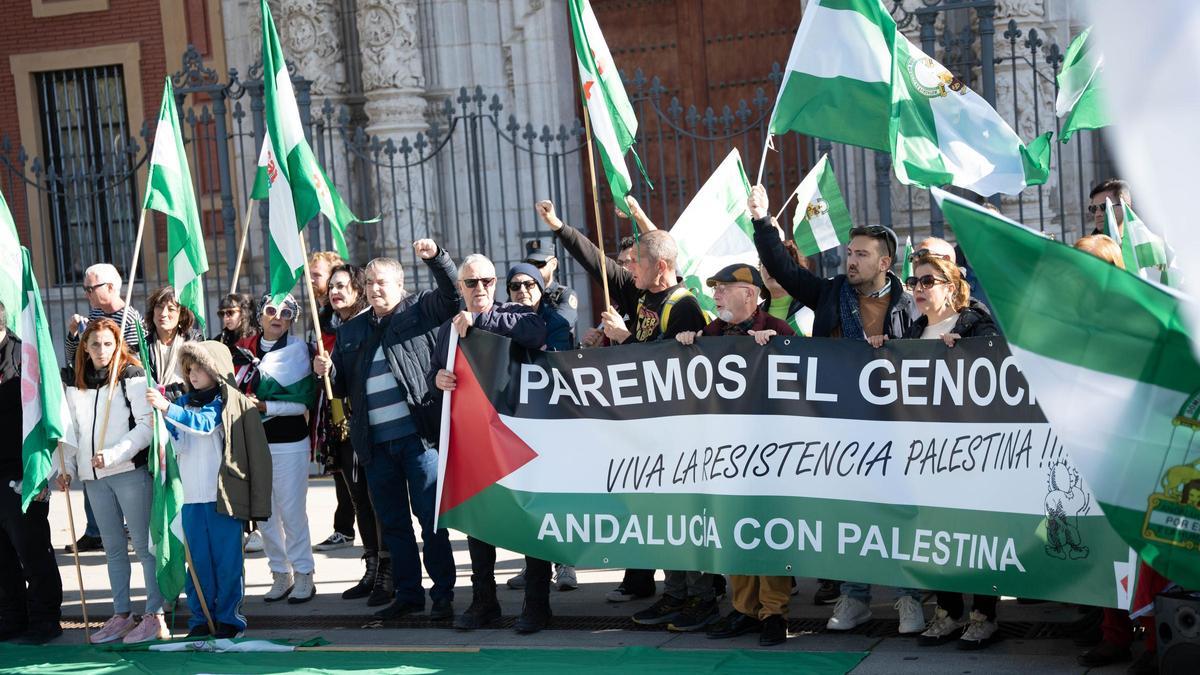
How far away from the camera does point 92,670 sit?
7.15 m

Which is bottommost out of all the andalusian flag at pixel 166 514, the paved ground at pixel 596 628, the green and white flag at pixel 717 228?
the paved ground at pixel 596 628

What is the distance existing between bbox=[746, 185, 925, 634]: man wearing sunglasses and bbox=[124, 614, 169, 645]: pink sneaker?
136 inches

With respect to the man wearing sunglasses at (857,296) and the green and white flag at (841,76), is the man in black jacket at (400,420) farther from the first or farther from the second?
the green and white flag at (841,76)

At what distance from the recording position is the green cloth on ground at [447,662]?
6.44m

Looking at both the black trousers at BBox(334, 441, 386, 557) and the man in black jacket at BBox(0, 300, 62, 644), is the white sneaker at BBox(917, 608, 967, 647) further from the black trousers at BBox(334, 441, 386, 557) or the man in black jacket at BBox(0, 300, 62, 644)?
the man in black jacket at BBox(0, 300, 62, 644)

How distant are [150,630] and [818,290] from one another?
3894 millimetres

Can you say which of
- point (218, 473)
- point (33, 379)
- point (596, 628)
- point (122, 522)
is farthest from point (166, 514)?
point (596, 628)

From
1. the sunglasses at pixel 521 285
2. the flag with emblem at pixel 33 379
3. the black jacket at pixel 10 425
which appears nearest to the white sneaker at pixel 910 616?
the sunglasses at pixel 521 285

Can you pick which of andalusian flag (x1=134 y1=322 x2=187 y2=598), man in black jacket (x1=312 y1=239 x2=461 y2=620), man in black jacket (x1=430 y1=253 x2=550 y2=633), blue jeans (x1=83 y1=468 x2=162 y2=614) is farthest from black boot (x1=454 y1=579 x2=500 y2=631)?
blue jeans (x1=83 y1=468 x2=162 y2=614)

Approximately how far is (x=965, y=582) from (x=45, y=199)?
14023 millimetres

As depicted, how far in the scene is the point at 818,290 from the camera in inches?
280

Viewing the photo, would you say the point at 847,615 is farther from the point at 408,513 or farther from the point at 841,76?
the point at 841,76

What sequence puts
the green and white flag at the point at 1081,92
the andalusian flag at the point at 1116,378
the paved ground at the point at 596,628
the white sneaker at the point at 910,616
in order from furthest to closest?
the green and white flag at the point at 1081,92 < the white sneaker at the point at 910,616 < the paved ground at the point at 596,628 < the andalusian flag at the point at 1116,378

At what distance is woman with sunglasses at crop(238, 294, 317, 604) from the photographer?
831 cm
